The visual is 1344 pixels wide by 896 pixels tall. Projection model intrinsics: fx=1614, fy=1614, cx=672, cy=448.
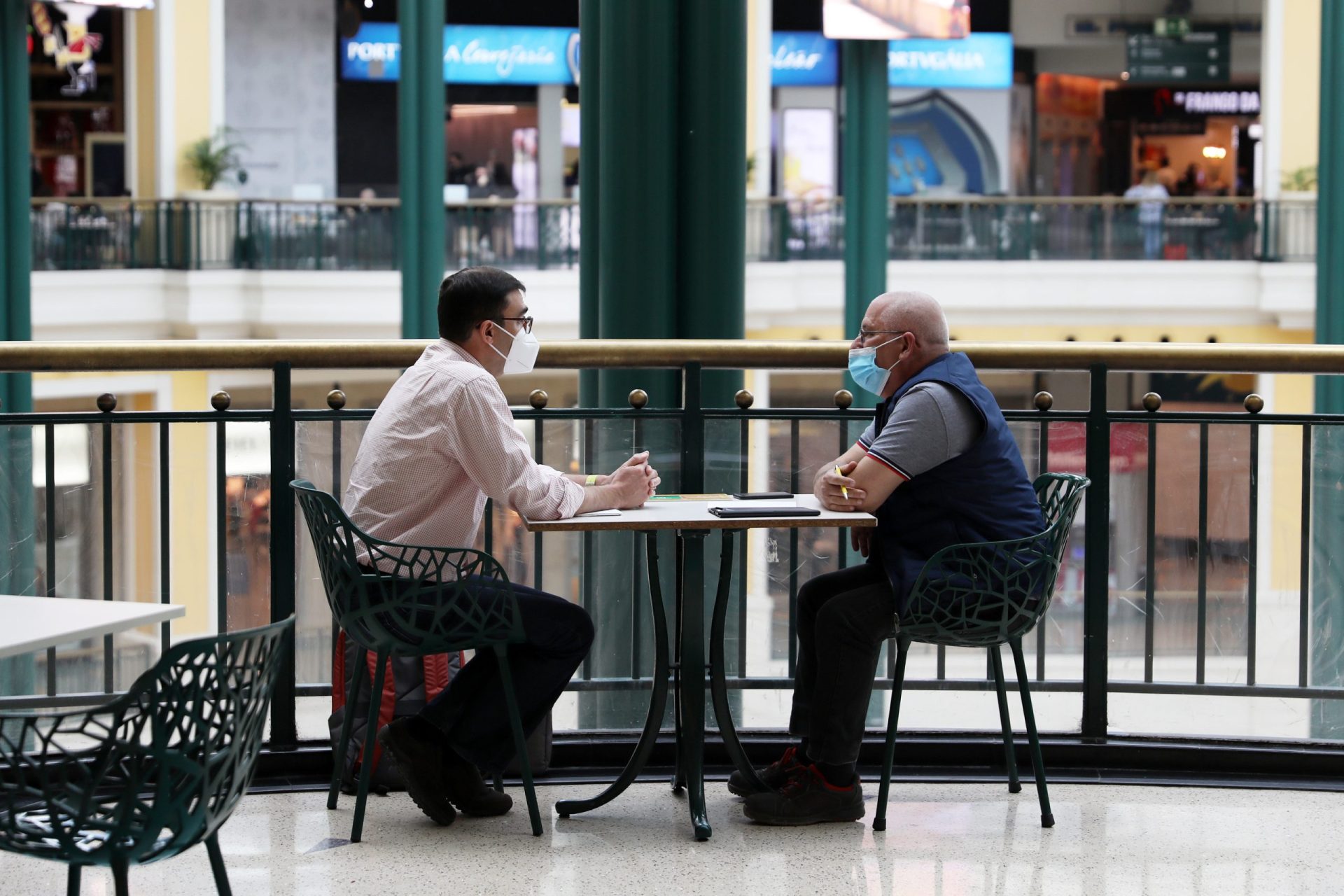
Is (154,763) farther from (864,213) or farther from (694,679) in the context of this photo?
(864,213)

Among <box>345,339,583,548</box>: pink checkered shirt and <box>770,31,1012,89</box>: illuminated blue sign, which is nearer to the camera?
<box>345,339,583,548</box>: pink checkered shirt

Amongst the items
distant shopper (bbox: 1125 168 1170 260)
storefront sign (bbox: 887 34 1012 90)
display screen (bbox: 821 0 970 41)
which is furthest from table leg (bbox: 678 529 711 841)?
storefront sign (bbox: 887 34 1012 90)

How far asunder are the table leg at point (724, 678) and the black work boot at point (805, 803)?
0.07 meters

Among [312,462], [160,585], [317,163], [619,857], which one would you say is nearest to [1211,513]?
[619,857]

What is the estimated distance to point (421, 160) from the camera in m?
11.7

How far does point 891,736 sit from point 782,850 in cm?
35

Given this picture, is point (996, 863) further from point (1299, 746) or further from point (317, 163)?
point (317, 163)

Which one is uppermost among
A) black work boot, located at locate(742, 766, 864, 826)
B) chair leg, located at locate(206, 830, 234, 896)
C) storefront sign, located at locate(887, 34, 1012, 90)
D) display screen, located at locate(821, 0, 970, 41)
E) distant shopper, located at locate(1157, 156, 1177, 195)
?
storefront sign, located at locate(887, 34, 1012, 90)

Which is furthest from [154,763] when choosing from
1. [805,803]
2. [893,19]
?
[893,19]

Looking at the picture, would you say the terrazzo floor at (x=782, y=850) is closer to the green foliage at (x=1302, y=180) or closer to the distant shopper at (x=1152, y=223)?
the distant shopper at (x=1152, y=223)

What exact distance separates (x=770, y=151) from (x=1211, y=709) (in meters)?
16.8

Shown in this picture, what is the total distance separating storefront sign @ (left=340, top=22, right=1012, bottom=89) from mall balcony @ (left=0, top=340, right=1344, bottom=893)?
17.5m

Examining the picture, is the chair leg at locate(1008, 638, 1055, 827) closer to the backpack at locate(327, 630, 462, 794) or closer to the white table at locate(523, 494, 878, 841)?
the white table at locate(523, 494, 878, 841)

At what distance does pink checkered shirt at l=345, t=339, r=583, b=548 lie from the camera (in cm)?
338
